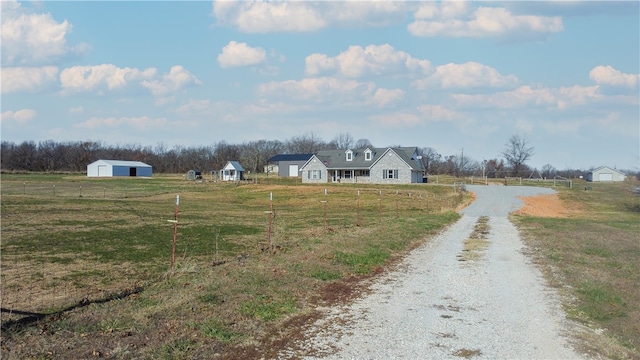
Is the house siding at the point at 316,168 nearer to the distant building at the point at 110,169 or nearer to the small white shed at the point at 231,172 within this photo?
the small white shed at the point at 231,172

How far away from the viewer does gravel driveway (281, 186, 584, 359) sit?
6938 mm

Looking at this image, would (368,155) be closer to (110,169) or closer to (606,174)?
(606,174)

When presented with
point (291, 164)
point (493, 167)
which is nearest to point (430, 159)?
point (493, 167)

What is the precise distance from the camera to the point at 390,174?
250ft

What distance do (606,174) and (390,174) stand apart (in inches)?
2213

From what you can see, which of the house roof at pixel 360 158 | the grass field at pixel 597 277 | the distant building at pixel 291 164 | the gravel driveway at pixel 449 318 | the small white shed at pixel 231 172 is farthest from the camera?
the distant building at pixel 291 164

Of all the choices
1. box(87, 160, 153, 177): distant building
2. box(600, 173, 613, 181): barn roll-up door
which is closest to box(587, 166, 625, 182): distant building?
box(600, 173, 613, 181): barn roll-up door

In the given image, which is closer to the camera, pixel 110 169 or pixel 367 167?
pixel 367 167

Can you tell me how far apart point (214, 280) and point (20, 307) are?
3611 millimetres

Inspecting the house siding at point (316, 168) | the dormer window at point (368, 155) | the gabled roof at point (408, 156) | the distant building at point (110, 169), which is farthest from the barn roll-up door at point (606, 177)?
the distant building at point (110, 169)

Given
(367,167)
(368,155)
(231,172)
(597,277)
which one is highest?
(368,155)

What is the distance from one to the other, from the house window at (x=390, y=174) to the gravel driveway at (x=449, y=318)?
202ft

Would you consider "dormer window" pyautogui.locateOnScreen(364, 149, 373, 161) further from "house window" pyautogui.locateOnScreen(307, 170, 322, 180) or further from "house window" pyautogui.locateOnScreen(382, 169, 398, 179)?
"house window" pyautogui.locateOnScreen(307, 170, 322, 180)

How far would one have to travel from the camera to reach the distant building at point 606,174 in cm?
10606
